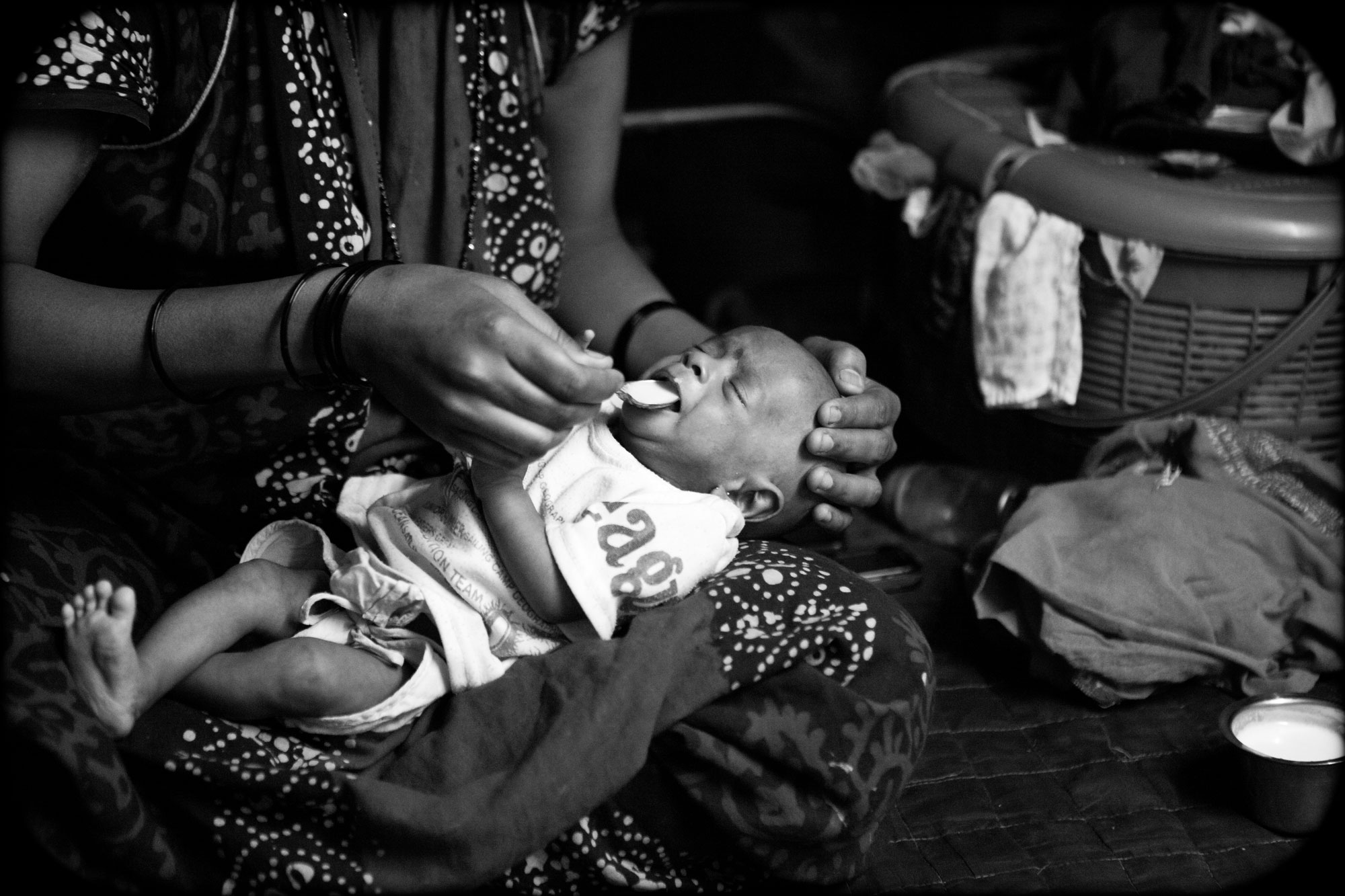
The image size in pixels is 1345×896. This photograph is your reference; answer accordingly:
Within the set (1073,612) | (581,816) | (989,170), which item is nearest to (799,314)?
(989,170)

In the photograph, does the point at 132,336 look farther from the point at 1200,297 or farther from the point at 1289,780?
the point at 1200,297

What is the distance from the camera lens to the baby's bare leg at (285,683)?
1.05m

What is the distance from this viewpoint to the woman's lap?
3.25ft

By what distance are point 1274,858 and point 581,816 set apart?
0.78m

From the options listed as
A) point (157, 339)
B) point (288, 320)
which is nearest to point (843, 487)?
point (288, 320)

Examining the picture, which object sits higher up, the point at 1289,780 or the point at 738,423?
the point at 738,423

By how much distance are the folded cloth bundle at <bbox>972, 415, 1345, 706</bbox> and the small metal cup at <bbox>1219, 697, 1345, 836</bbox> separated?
0.47ft

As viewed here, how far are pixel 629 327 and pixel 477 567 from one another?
1.64 feet

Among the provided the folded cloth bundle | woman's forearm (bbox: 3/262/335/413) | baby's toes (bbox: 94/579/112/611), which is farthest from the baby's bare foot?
the folded cloth bundle

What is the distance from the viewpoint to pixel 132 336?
1097 millimetres

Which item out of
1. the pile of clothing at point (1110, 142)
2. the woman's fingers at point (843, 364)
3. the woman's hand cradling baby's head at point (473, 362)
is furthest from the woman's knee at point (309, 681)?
the pile of clothing at point (1110, 142)

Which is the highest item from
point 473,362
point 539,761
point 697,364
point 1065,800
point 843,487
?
point 473,362

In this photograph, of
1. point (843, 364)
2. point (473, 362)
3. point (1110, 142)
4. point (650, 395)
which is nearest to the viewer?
point (473, 362)

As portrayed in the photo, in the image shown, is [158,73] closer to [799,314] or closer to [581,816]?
[581,816]
